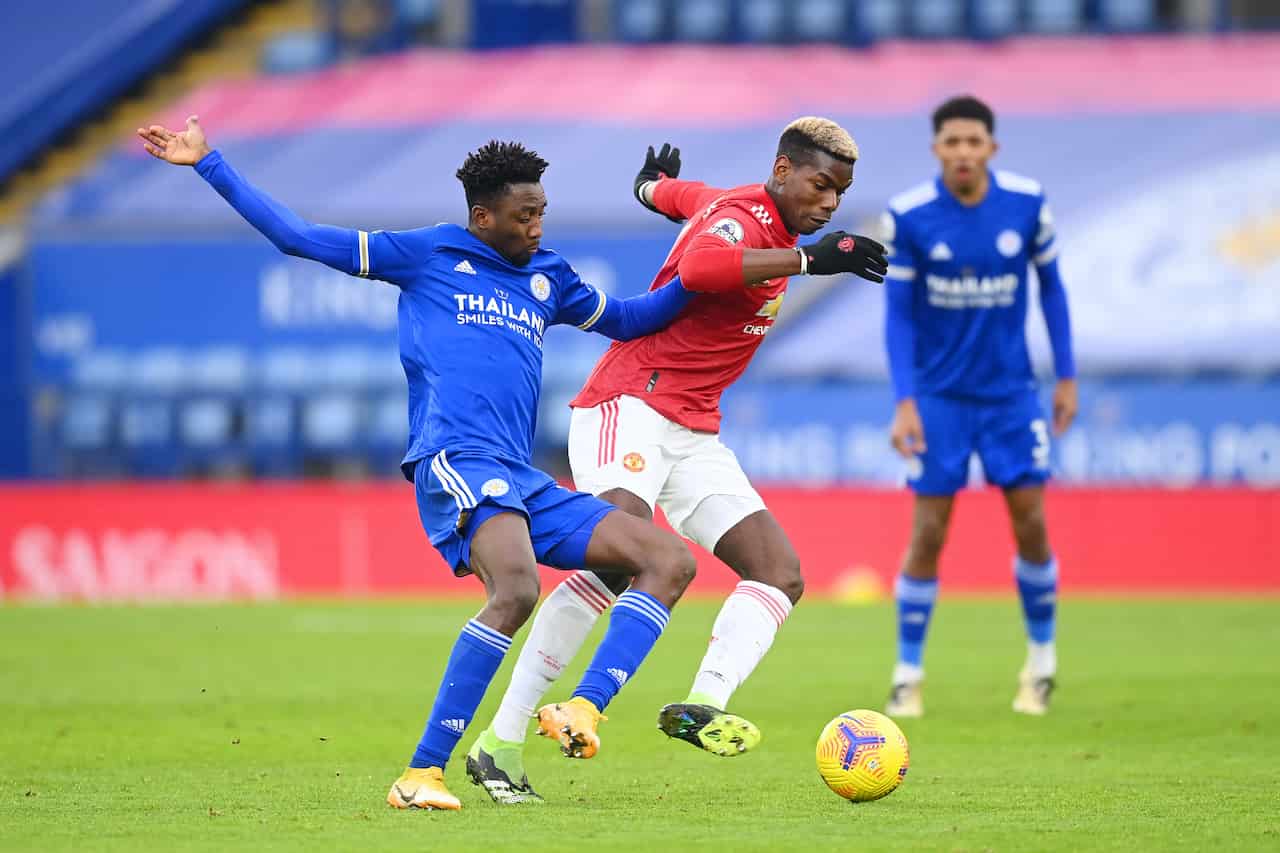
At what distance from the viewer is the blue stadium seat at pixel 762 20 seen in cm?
3036

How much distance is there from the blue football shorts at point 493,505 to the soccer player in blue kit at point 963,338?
3.18 meters

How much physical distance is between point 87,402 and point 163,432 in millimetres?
1121

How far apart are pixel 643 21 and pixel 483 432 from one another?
24865 millimetres

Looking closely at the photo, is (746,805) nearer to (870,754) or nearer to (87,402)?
(870,754)

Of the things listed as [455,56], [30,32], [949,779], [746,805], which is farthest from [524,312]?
[30,32]

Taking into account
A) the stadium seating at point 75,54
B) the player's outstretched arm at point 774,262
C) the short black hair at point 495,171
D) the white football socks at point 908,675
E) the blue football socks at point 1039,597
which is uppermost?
the stadium seating at point 75,54

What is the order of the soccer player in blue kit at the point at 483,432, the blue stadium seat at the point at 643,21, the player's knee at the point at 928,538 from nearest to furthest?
the soccer player in blue kit at the point at 483,432 < the player's knee at the point at 928,538 < the blue stadium seat at the point at 643,21

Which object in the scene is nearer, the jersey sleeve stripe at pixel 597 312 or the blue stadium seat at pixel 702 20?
the jersey sleeve stripe at pixel 597 312

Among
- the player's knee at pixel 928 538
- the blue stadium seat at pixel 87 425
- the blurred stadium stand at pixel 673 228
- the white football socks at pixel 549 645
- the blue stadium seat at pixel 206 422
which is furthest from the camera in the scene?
the blue stadium seat at pixel 87 425

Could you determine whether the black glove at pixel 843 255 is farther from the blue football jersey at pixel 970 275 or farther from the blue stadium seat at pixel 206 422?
the blue stadium seat at pixel 206 422

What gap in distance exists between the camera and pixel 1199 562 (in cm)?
1891

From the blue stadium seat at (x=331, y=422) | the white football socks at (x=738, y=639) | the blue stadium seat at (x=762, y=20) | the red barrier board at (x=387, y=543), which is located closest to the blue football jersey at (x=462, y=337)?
the white football socks at (x=738, y=639)

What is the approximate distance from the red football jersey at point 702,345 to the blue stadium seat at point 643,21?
77.2 feet

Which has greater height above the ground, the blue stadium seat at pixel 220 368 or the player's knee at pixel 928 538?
the blue stadium seat at pixel 220 368
